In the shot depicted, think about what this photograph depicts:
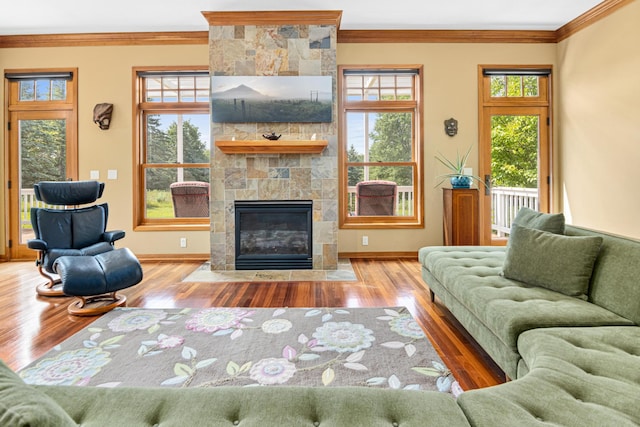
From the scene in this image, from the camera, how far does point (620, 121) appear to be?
4227 mm

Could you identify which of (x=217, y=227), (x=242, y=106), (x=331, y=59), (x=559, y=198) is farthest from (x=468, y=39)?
Result: (x=217, y=227)

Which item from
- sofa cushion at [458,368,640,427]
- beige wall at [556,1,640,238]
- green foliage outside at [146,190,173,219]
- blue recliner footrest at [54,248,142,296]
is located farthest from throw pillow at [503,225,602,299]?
green foliage outside at [146,190,173,219]

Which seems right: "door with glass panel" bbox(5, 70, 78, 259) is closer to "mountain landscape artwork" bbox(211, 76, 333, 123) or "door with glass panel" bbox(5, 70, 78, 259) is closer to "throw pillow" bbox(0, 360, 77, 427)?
"mountain landscape artwork" bbox(211, 76, 333, 123)

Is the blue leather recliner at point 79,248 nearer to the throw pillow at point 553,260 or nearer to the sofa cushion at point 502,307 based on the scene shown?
the sofa cushion at point 502,307

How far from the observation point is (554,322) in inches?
71.2

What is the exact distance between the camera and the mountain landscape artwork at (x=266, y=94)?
4.68 m

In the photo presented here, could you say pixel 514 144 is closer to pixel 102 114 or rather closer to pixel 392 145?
pixel 392 145

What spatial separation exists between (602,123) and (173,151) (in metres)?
5.45

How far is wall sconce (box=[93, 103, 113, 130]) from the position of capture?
16.8 ft

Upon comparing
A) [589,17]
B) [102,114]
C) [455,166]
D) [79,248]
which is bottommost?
[79,248]

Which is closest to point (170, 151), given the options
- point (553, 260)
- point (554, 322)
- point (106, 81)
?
point (106, 81)

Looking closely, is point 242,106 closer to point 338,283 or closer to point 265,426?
point 338,283

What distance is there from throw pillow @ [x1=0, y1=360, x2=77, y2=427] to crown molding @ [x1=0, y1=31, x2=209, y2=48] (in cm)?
521

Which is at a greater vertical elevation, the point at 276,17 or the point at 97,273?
the point at 276,17
